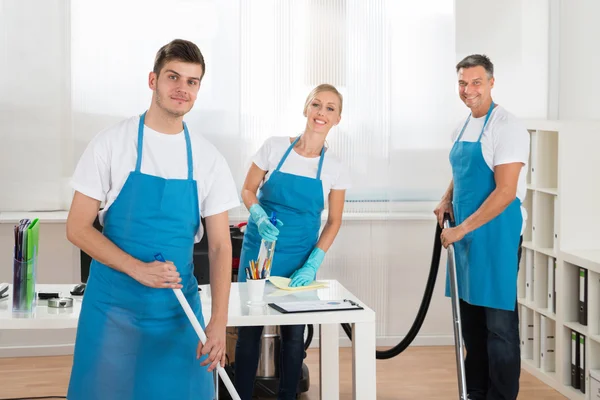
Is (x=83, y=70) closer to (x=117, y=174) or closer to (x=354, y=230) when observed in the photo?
(x=354, y=230)

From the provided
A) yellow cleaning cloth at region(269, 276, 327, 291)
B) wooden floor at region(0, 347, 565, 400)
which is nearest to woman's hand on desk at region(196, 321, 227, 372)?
yellow cleaning cloth at region(269, 276, 327, 291)

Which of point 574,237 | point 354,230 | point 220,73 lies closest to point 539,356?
point 574,237

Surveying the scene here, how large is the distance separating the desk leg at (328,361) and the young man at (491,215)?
23.7 inches

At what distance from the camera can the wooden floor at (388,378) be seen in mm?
4262

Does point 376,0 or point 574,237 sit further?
point 376,0

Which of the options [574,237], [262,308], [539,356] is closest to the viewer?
[262,308]

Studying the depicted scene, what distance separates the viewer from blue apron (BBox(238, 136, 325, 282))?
350cm

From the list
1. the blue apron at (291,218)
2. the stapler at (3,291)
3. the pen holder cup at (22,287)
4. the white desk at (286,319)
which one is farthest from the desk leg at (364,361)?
the stapler at (3,291)

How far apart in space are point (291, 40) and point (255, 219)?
189cm

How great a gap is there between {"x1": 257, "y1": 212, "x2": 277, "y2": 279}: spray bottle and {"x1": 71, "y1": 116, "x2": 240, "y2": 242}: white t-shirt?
0.83 meters

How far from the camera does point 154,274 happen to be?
2.14m

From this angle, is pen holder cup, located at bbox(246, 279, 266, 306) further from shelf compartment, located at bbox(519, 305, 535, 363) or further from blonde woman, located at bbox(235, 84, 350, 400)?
shelf compartment, located at bbox(519, 305, 535, 363)

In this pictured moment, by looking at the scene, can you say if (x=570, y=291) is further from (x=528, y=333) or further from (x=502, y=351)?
(x=502, y=351)

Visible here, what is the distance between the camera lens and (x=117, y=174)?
7.22ft
